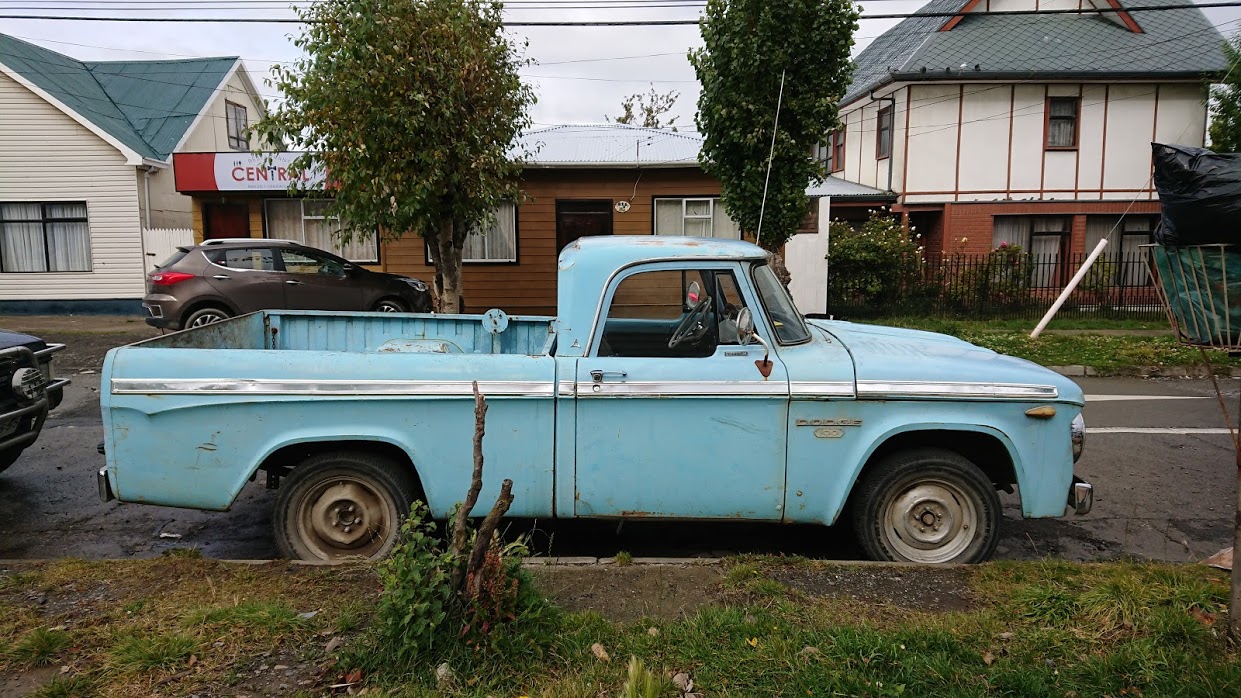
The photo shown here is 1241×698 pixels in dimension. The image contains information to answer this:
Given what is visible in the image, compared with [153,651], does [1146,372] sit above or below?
above

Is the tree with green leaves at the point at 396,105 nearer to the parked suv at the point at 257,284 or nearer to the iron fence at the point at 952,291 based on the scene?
the parked suv at the point at 257,284

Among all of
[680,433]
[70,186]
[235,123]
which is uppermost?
[235,123]

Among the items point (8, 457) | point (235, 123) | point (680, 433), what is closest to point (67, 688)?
point (680, 433)

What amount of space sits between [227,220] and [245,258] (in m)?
5.09

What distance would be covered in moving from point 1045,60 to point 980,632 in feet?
71.4

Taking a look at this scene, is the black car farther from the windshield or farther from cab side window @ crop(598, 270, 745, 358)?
the windshield

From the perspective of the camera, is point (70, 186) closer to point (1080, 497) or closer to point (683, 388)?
point (683, 388)

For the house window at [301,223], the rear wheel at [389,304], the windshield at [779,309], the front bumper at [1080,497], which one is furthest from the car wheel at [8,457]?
the house window at [301,223]

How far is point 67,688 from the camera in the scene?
122 inches

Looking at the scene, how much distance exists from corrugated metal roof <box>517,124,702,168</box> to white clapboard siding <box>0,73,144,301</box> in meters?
9.52

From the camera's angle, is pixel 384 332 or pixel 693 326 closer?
pixel 693 326

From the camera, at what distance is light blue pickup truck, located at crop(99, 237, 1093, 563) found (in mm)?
4223

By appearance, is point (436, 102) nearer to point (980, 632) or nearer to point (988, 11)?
point (980, 632)

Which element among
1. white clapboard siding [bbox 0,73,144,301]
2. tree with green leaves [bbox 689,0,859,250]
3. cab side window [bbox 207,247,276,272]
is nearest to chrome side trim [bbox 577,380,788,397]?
tree with green leaves [bbox 689,0,859,250]
